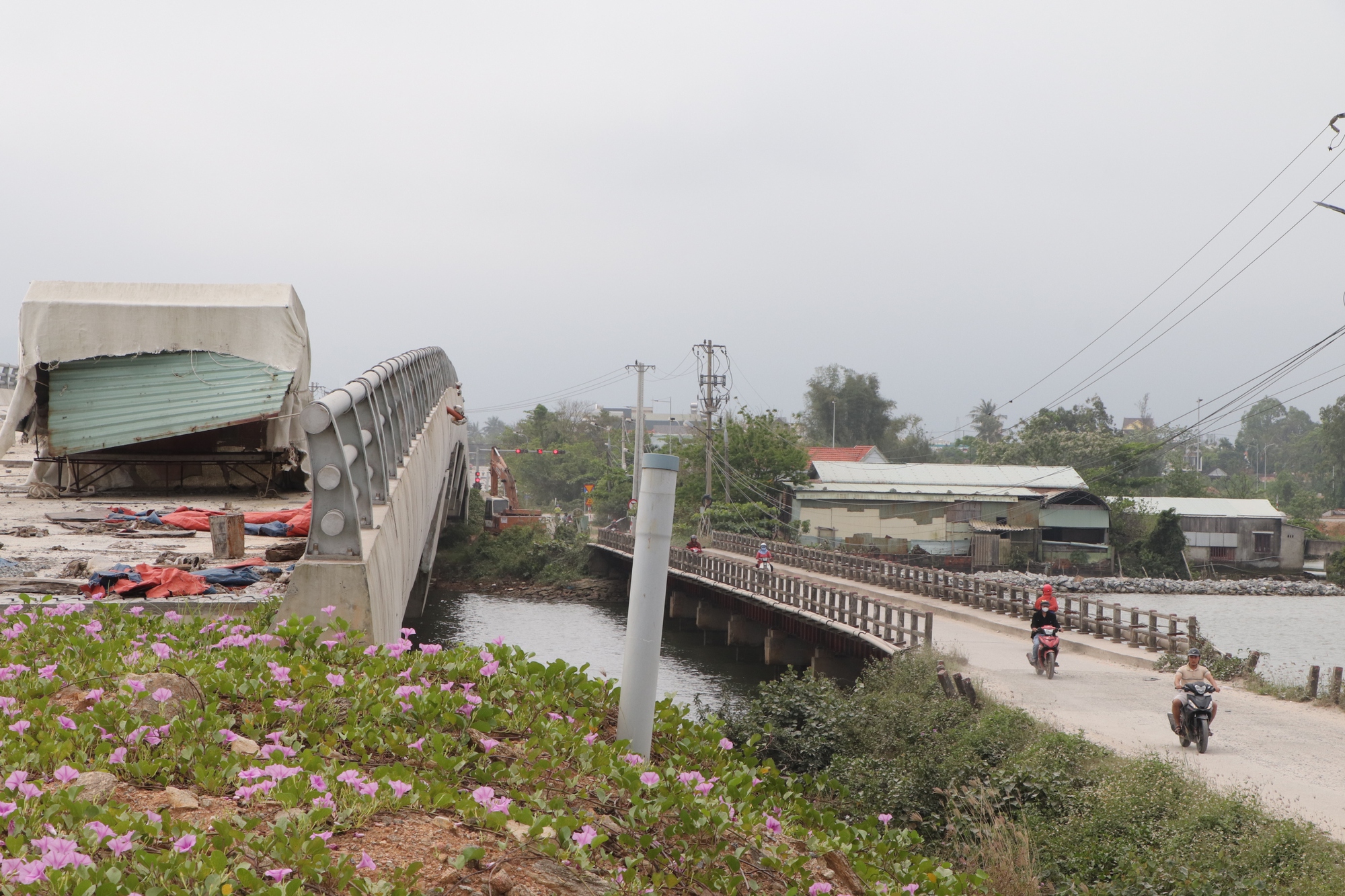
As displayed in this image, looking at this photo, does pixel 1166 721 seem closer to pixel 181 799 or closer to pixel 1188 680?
pixel 1188 680

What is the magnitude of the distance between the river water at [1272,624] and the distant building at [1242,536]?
775 cm

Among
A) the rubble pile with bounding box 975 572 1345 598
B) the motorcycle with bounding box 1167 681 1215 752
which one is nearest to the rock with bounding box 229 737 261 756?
the motorcycle with bounding box 1167 681 1215 752

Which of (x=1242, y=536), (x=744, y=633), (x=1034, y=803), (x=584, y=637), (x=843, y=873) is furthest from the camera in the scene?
(x=1242, y=536)

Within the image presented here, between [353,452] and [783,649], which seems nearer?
[353,452]

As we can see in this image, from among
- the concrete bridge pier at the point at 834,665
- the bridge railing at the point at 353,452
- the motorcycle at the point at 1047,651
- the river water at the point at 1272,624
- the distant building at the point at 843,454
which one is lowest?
the concrete bridge pier at the point at 834,665

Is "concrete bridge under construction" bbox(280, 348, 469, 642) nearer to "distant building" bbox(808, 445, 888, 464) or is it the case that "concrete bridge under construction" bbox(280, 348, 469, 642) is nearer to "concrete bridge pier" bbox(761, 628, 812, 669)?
"concrete bridge pier" bbox(761, 628, 812, 669)

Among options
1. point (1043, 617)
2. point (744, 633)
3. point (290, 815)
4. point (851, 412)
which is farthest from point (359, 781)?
point (851, 412)

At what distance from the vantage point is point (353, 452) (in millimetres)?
8133

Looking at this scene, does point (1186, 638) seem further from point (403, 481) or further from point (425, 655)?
point (425, 655)

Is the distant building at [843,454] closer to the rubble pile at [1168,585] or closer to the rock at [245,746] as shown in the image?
the rubble pile at [1168,585]

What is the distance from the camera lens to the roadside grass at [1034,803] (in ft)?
27.0

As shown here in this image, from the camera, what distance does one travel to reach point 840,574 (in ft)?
123

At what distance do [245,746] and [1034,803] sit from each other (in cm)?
858

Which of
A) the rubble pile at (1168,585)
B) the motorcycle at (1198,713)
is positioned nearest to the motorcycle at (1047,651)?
the motorcycle at (1198,713)
